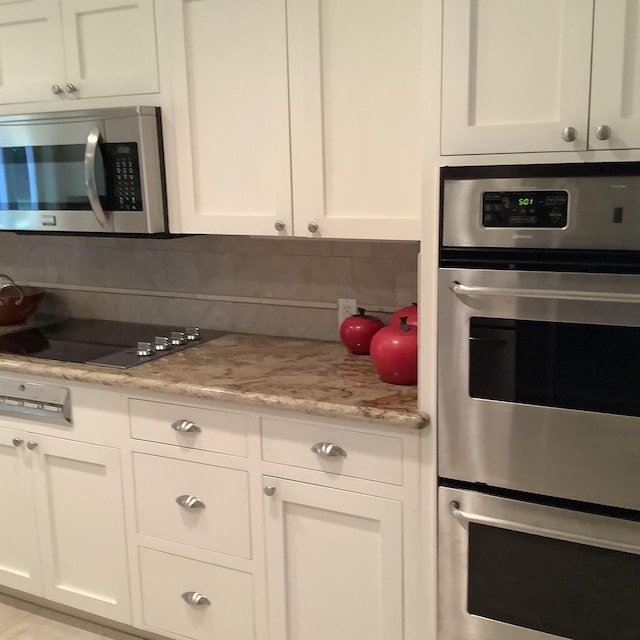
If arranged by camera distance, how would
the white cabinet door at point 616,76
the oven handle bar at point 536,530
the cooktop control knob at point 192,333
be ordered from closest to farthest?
the white cabinet door at point 616,76
the oven handle bar at point 536,530
the cooktop control knob at point 192,333

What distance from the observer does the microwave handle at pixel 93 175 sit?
2.26 metres

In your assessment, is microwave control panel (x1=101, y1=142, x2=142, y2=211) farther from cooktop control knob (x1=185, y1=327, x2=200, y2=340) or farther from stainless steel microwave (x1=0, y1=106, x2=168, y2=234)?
cooktop control knob (x1=185, y1=327, x2=200, y2=340)

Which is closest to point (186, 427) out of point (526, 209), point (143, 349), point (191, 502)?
point (191, 502)

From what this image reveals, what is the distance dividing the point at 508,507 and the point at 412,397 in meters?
0.37

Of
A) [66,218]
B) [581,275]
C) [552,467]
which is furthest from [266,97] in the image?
[552,467]

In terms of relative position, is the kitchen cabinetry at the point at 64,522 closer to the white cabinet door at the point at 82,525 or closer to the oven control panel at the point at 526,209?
the white cabinet door at the point at 82,525

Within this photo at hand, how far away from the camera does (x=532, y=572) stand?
169 cm

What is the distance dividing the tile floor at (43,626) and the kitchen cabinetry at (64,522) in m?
0.10

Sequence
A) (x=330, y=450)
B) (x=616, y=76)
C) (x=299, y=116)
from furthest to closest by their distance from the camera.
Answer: (x=299, y=116) < (x=330, y=450) < (x=616, y=76)

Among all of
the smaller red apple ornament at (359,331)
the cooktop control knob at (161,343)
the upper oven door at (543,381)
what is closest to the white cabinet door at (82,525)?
the cooktop control knob at (161,343)

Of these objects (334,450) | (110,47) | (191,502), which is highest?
(110,47)

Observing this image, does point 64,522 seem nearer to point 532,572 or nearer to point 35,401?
point 35,401

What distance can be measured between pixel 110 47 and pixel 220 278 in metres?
0.88

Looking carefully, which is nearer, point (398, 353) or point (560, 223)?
point (560, 223)
